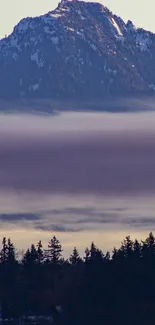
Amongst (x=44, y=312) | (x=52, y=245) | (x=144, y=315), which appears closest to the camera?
(x=144, y=315)

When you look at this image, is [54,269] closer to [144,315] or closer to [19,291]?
[19,291]

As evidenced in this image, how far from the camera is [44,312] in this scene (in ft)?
560

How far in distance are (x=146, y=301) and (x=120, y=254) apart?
12883 mm

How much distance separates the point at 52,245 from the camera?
185375 mm

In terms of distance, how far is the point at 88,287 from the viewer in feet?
550

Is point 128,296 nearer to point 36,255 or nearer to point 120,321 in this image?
point 120,321

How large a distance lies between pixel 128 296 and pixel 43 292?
12791 mm

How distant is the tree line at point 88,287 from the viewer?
531 ft

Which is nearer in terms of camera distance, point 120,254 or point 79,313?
point 79,313

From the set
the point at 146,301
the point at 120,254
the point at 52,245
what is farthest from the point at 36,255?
the point at 146,301

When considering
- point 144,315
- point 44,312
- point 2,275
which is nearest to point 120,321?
point 144,315

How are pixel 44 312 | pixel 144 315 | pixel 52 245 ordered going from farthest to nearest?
pixel 52 245
pixel 44 312
pixel 144 315

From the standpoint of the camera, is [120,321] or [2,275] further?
[2,275]

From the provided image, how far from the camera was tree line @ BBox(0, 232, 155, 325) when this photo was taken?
531 feet
